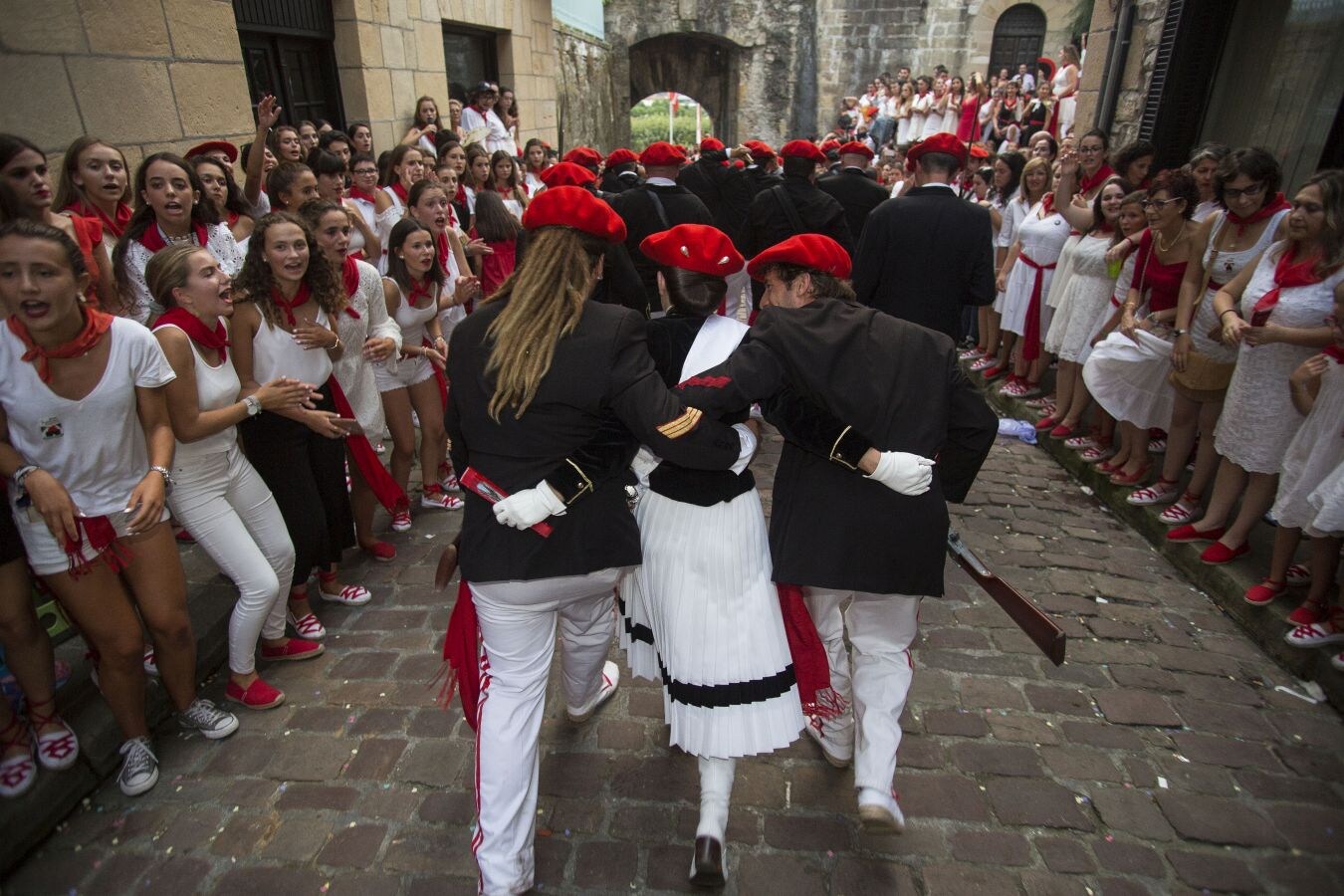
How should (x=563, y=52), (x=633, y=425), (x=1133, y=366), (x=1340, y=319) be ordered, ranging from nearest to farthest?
(x=633, y=425)
(x=1340, y=319)
(x=1133, y=366)
(x=563, y=52)

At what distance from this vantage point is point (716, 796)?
244 centimetres

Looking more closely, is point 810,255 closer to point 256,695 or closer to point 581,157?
point 256,695

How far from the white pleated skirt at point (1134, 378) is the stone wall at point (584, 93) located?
12.2m

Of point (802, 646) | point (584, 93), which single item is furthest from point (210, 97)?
point (584, 93)

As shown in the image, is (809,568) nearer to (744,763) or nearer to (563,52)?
(744,763)

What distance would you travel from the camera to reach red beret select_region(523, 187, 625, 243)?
7.09ft

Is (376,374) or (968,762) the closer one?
(968,762)

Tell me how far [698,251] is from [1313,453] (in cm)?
314

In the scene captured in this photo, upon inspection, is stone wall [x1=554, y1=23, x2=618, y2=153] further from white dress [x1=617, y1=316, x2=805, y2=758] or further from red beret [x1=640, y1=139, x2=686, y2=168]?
white dress [x1=617, y1=316, x2=805, y2=758]

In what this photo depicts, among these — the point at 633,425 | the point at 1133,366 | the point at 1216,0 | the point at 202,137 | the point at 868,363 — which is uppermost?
the point at 1216,0

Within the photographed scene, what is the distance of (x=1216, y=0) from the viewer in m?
6.96

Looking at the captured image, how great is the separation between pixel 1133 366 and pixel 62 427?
5585 mm

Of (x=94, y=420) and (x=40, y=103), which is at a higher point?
(x=40, y=103)

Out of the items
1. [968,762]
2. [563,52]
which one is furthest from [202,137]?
[563,52]
